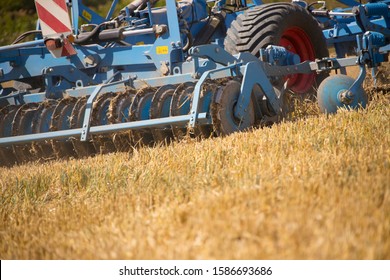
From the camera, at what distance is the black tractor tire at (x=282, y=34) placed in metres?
6.09

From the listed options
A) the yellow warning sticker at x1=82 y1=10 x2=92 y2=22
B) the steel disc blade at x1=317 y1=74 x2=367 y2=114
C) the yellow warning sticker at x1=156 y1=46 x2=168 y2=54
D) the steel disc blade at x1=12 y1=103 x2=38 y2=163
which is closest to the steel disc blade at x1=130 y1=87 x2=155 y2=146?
the yellow warning sticker at x1=156 y1=46 x2=168 y2=54

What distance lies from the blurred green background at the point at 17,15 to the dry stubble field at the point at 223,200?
16.1 metres

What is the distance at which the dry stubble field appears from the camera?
2.08 meters

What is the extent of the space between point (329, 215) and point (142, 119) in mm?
3286

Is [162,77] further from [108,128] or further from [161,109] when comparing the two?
[108,128]

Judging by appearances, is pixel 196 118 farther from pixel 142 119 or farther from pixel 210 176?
pixel 210 176

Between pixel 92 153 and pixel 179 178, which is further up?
pixel 179 178

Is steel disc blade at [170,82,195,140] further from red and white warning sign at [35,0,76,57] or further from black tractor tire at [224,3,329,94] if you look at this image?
red and white warning sign at [35,0,76,57]

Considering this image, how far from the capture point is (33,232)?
3.06 meters

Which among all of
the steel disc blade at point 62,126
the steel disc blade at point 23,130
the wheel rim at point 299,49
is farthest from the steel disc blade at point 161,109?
the wheel rim at point 299,49

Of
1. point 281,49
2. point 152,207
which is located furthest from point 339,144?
point 281,49

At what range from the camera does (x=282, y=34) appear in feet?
20.7

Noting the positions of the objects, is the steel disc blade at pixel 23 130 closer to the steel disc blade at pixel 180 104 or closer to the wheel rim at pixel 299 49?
the steel disc blade at pixel 180 104

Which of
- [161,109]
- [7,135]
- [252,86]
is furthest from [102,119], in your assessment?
[252,86]
